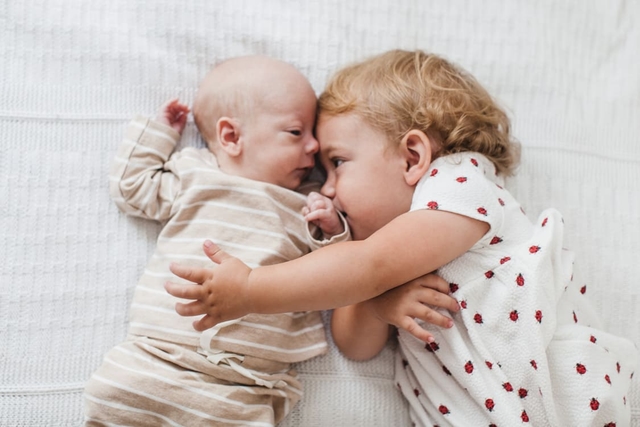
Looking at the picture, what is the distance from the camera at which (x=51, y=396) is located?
3.76 ft

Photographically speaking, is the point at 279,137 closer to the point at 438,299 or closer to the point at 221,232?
the point at 221,232

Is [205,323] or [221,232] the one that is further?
[221,232]

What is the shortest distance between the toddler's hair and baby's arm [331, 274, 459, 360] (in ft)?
0.80

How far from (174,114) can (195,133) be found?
58 mm

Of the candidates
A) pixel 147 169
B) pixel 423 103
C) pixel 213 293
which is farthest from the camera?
pixel 147 169

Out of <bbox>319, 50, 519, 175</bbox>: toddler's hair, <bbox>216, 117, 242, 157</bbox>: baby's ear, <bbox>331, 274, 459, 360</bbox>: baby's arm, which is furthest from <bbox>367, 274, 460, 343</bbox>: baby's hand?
<bbox>216, 117, 242, 157</bbox>: baby's ear

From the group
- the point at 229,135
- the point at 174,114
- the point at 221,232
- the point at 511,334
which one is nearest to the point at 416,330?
the point at 511,334

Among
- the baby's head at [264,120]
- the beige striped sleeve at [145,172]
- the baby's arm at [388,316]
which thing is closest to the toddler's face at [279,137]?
the baby's head at [264,120]

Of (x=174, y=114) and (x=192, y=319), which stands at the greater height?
→ (x=174, y=114)

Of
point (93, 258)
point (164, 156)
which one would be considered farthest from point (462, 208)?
point (93, 258)

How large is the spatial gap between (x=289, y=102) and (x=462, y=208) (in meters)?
0.38

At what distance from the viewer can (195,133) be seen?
1.29 metres

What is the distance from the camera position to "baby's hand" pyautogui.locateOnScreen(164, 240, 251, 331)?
0.99m

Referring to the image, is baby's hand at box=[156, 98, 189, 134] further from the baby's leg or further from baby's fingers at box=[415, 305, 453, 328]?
baby's fingers at box=[415, 305, 453, 328]
